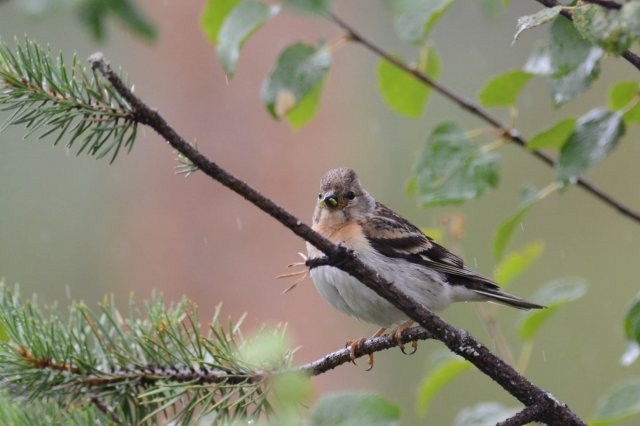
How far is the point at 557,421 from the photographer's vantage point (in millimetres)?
1515

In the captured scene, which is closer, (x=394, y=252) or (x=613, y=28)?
(x=613, y=28)

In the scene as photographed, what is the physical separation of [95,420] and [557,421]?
830mm

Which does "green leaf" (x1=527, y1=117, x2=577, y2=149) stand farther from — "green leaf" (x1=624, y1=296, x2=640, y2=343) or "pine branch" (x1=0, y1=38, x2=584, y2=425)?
"pine branch" (x1=0, y1=38, x2=584, y2=425)

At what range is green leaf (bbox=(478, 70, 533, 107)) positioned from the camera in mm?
2047

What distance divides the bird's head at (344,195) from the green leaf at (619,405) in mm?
1534

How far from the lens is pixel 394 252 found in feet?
10.5

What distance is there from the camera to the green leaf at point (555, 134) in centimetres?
197

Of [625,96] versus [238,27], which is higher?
[238,27]

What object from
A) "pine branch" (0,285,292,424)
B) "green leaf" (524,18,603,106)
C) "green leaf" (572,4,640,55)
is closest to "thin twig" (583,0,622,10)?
"green leaf" (572,4,640,55)

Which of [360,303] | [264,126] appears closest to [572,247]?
[264,126]

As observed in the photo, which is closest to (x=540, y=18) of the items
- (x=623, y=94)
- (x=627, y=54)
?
(x=627, y=54)

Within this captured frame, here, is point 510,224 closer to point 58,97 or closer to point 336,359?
point 336,359

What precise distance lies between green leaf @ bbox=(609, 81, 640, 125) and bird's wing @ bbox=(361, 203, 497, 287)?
1305 millimetres

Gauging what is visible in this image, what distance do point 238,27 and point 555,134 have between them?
798 mm
